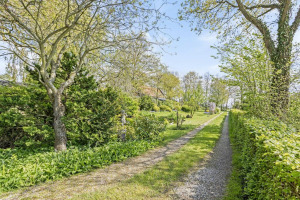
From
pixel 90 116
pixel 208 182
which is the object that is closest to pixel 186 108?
pixel 90 116

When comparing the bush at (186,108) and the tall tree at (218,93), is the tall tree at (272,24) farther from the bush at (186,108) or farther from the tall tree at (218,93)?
the tall tree at (218,93)

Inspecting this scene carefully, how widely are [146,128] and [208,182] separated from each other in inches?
157

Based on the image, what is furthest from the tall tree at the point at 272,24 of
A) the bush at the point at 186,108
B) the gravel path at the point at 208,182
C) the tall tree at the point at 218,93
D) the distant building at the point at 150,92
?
the tall tree at the point at 218,93

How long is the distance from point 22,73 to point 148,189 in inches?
369

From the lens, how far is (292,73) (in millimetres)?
6184

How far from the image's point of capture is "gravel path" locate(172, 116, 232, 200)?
3.20 meters

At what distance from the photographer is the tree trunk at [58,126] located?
17.9ft

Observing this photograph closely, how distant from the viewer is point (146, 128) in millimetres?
7289

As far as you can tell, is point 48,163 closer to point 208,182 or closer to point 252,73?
point 208,182

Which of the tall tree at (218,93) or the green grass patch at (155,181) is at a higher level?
the tall tree at (218,93)

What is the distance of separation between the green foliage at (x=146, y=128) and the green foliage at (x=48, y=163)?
1.29 meters

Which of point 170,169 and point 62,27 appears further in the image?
point 62,27

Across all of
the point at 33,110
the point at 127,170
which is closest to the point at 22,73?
the point at 33,110

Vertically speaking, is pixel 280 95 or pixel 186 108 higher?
pixel 280 95
